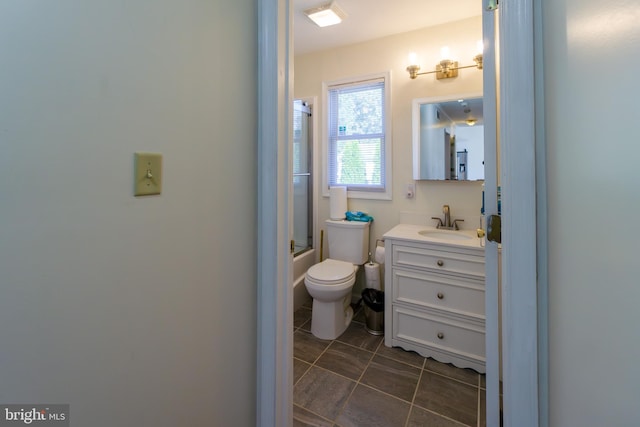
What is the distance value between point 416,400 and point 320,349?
0.72m

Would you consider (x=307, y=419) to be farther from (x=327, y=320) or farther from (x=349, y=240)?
(x=349, y=240)

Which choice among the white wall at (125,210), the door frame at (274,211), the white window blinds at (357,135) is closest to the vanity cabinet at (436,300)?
the white window blinds at (357,135)

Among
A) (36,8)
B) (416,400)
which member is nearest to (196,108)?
(36,8)

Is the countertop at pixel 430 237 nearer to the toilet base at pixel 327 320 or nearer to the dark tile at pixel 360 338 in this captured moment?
the toilet base at pixel 327 320

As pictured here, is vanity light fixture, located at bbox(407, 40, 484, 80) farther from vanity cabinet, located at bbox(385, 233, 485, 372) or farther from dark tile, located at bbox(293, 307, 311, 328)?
dark tile, located at bbox(293, 307, 311, 328)

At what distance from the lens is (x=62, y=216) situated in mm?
580

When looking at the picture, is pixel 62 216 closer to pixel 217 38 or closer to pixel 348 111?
pixel 217 38

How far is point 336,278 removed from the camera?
2.14m

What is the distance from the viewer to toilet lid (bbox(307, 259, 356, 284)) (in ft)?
7.02

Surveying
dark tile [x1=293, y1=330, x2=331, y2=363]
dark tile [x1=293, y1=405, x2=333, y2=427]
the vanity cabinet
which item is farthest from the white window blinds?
dark tile [x1=293, y1=405, x2=333, y2=427]

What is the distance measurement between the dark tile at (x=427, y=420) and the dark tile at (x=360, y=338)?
1.95 feet

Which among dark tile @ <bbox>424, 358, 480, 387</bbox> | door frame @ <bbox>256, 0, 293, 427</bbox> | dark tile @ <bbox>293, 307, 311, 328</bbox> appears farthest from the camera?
dark tile @ <bbox>293, 307, 311, 328</bbox>

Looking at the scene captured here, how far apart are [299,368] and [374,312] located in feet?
2.46

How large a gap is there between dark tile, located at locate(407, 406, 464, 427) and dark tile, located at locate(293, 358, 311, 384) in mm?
674
